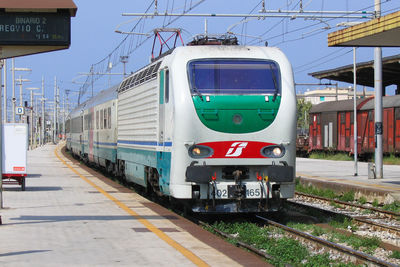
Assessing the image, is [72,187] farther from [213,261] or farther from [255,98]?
[213,261]

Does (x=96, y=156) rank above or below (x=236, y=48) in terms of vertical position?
below

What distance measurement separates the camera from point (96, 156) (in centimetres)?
2709

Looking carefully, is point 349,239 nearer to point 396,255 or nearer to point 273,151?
point 396,255

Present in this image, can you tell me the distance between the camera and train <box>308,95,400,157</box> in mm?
34719

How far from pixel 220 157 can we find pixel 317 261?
3299mm

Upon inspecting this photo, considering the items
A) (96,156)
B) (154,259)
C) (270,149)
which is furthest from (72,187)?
(154,259)

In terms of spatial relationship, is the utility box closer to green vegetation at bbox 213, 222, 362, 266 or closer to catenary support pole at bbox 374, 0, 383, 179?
green vegetation at bbox 213, 222, 362, 266

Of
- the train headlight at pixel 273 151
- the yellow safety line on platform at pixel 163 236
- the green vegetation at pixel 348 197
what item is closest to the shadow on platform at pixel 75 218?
the yellow safety line on platform at pixel 163 236

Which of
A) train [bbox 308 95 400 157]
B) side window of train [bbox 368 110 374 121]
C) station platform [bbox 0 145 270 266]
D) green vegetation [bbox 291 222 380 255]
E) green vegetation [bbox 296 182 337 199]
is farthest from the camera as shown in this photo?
side window of train [bbox 368 110 374 121]

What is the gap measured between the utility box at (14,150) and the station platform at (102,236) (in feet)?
4.28

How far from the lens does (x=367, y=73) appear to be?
3909 centimetres

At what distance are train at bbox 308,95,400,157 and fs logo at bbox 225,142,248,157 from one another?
24.0 meters

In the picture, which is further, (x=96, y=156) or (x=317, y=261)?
(x=96, y=156)

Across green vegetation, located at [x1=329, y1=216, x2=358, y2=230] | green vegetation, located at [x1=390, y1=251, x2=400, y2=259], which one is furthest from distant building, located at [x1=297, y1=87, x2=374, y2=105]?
green vegetation, located at [x1=390, y1=251, x2=400, y2=259]
